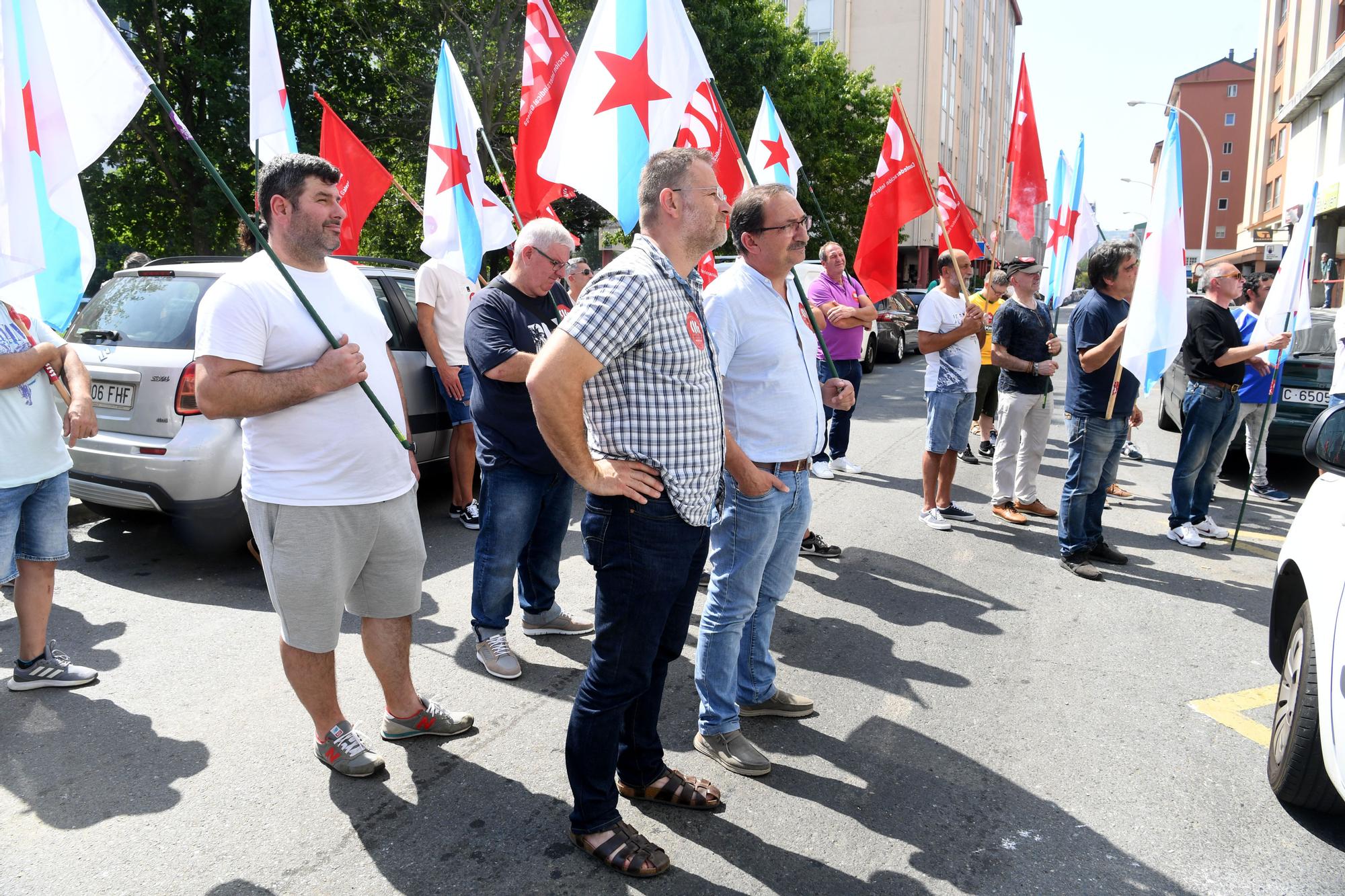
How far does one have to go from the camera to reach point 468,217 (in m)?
6.06

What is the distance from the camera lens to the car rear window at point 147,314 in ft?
17.0

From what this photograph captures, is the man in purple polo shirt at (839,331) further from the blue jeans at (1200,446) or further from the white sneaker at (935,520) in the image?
the blue jeans at (1200,446)

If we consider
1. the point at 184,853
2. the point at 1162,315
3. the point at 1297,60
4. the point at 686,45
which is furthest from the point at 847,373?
the point at 1297,60

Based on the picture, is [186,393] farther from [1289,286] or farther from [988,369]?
[988,369]

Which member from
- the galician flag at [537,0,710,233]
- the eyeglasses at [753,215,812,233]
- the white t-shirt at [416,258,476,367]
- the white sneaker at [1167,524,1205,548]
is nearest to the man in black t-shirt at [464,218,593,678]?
the galician flag at [537,0,710,233]

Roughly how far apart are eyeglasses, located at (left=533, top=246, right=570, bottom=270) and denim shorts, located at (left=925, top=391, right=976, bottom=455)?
10.9 feet

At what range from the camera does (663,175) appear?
259 cm

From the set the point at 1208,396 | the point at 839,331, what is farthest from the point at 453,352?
the point at 1208,396

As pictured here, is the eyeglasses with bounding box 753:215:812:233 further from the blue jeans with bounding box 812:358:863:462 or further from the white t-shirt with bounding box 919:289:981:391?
A: the blue jeans with bounding box 812:358:863:462

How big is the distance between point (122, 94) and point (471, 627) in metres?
2.69

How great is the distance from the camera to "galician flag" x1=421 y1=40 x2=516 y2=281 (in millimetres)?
5941

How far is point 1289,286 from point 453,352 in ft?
18.7

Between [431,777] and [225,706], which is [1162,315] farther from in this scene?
[225,706]

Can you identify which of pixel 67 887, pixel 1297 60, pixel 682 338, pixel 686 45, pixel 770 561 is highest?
pixel 1297 60
